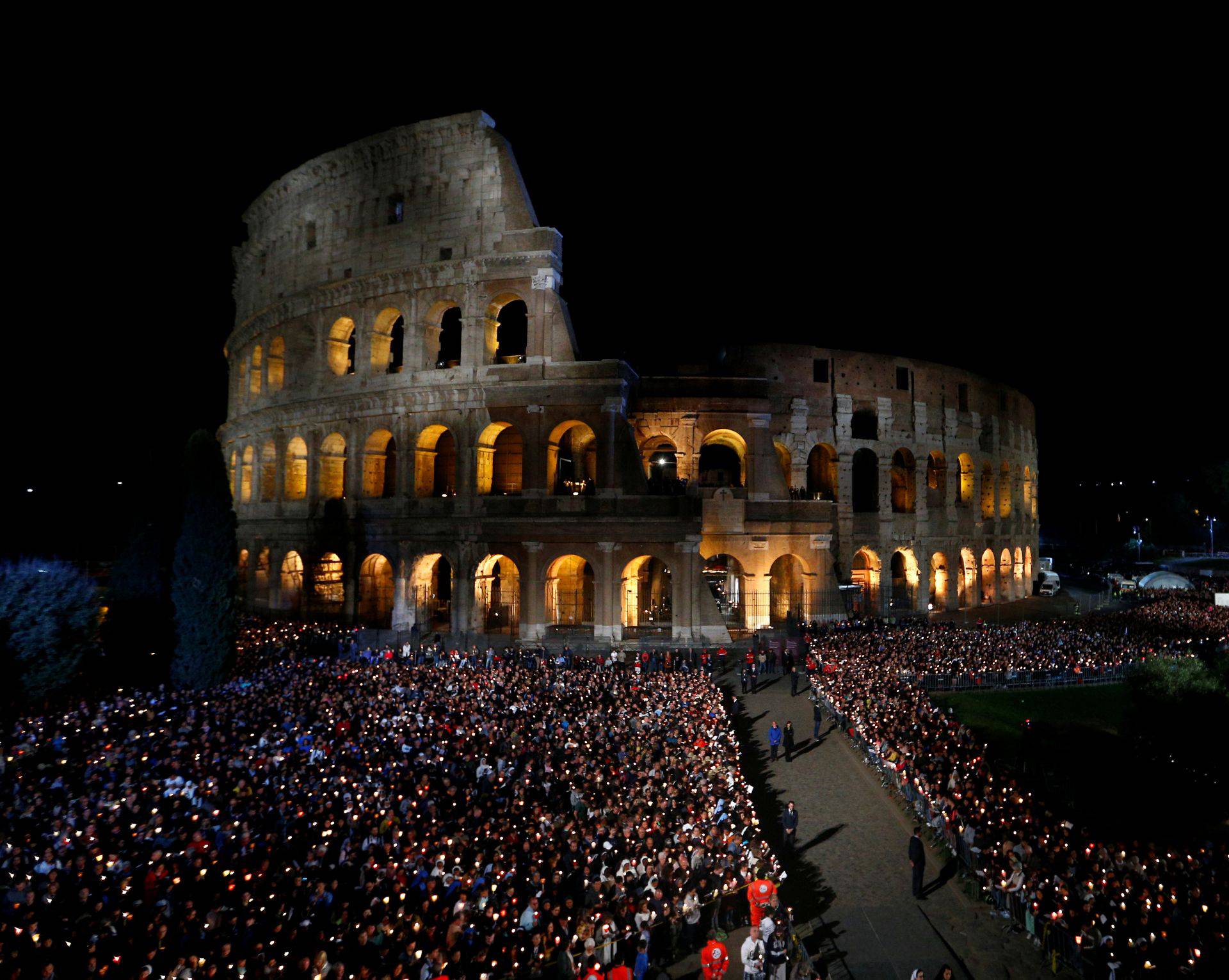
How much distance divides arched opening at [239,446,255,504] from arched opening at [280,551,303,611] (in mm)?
6072

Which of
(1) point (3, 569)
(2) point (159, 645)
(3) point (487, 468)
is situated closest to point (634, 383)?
(3) point (487, 468)

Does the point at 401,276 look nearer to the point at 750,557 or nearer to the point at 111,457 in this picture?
the point at 750,557

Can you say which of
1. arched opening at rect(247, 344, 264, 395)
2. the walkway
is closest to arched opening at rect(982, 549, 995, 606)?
the walkway

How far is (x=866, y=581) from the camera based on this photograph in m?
40.4

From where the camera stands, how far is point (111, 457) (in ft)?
184

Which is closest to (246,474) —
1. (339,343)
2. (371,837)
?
(339,343)

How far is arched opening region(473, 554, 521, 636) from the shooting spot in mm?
29688

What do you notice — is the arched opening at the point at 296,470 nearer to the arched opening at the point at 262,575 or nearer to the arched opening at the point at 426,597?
the arched opening at the point at 262,575

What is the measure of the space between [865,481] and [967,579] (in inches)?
345

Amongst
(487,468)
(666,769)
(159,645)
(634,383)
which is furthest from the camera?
(634,383)

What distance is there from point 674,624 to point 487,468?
1048 cm

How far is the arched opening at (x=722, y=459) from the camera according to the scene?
34.4m

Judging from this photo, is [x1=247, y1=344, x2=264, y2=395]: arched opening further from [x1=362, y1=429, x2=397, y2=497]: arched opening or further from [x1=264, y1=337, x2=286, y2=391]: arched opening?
[x1=362, y1=429, x2=397, y2=497]: arched opening

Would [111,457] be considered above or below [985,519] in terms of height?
above
